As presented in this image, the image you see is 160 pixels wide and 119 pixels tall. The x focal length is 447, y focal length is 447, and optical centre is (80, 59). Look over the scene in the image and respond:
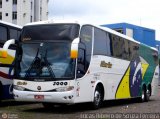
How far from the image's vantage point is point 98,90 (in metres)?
17.8

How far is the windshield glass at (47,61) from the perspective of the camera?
1525cm

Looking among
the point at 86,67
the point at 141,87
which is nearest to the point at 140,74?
the point at 141,87

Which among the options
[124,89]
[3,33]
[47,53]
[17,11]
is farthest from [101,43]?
[17,11]

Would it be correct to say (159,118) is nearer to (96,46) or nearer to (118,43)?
(96,46)

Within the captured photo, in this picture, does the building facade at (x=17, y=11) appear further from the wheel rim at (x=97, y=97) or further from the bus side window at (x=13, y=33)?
the wheel rim at (x=97, y=97)

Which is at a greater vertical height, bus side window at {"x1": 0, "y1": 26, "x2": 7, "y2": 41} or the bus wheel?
bus side window at {"x1": 0, "y1": 26, "x2": 7, "y2": 41}

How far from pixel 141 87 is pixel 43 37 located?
32.8 feet

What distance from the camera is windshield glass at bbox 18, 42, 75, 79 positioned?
15.2 meters

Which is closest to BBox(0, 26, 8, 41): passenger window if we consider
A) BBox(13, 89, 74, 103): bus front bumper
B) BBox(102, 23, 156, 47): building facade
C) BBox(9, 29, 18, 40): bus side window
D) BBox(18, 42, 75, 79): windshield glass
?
BBox(9, 29, 18, 40): bus side window

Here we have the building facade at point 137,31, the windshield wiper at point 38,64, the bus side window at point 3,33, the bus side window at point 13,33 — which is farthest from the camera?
the building facade at point 137,31

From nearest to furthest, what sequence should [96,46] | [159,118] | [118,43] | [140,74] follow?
1. [159,118]
2. [96,46]
3. [118,43]
4. [140,74]

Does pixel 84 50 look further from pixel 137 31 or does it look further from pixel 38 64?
pixel 137 31

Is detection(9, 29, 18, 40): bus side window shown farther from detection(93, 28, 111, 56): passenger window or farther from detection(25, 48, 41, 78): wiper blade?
detection(93, 28, 111, 56): passenger window

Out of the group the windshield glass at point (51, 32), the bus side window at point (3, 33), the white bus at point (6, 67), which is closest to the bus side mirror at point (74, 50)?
the windshield glass at point (51, 32)
